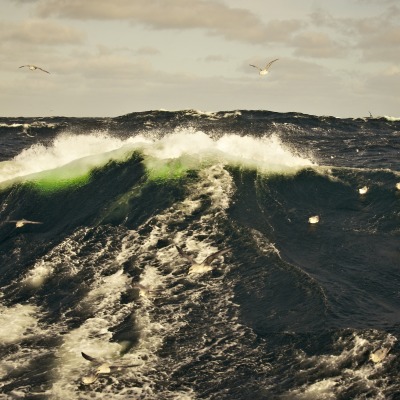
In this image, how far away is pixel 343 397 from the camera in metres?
11.5

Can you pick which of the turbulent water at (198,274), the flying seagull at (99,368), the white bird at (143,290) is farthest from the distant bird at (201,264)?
the flying seagull at (99,368)

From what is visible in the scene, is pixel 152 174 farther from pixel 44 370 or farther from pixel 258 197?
pixel 44 370

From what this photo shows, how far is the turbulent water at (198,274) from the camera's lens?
1290cm

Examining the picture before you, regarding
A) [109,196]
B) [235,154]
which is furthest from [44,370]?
[235,154]

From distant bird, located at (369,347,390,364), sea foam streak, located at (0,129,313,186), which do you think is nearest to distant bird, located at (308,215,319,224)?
sea foam streak, located at (0,129,313,186)

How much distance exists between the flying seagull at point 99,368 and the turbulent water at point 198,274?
0.33 feet

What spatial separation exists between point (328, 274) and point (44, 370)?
8827 mm

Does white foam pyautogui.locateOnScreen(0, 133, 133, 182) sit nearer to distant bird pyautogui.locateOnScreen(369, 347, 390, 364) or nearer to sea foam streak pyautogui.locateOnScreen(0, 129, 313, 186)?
sea foam streak pyautogui.locateOnScreen(0, 129, 313, 186)

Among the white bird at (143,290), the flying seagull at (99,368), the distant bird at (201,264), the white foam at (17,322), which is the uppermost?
the distant bird at (201,264)

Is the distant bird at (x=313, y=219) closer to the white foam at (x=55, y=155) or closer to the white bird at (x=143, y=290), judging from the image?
the white bird at (x=143, y=290)

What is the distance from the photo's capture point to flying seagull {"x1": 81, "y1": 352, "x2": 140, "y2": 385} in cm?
1266

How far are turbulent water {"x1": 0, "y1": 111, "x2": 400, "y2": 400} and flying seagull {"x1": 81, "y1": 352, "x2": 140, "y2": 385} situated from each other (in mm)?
99

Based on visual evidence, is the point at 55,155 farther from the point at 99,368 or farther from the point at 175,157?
the point at 99,368

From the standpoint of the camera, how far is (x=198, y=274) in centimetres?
1800
